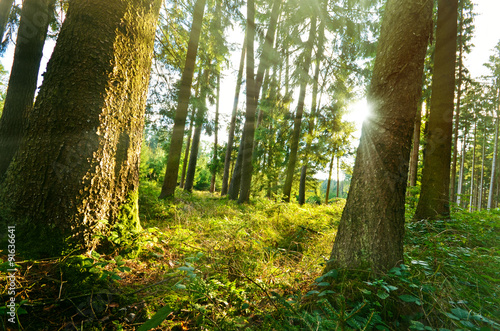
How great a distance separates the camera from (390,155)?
87.7 inches

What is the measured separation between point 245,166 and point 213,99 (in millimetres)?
7833

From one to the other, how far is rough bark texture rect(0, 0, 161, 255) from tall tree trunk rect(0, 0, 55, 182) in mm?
3120

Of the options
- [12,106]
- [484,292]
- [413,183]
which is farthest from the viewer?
[413,183]

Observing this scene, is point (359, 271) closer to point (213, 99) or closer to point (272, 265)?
point (272, 265)

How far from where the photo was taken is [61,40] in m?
2.18

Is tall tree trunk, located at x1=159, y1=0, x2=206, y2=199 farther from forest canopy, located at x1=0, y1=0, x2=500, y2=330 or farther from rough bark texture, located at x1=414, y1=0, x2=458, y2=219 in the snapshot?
rough bark texture, located at x1=414, y1=0, x2=458, y2=219

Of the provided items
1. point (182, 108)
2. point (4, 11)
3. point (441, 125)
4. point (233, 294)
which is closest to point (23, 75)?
point (4, 11)

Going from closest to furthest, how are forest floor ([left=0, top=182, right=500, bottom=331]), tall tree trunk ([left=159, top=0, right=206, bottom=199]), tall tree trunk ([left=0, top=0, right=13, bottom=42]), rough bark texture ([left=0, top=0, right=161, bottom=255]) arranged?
forest floor ([left=0, top=182, right=500, bottom=331]) < rough bark texture ([left=0, top=0, right=161, bottom=255]) < tall tree trunk ([left=0, top=0, right=13, bottom=42]) < tall tree trunk ([left=159, top=0, right=206, bottom=199])

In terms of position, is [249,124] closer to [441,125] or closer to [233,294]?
[441,125]

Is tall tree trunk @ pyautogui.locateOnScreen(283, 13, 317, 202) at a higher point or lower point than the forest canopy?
higher

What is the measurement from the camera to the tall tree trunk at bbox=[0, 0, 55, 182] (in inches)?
162

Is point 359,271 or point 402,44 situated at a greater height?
point 402,44

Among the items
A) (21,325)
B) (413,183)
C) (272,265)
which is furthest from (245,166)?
(413,183)

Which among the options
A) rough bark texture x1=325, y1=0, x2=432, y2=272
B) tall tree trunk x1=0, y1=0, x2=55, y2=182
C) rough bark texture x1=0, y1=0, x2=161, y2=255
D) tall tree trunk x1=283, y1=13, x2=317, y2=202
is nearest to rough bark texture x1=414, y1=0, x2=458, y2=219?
rough bark texture x1=325, y1=0, x2=432, y2=272
